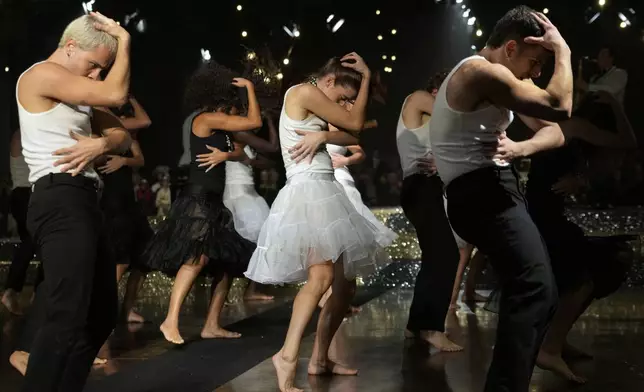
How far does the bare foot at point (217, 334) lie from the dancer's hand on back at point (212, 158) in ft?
3.04

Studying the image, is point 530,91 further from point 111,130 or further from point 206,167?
point 206,167

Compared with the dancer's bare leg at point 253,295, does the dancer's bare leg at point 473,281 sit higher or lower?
higher

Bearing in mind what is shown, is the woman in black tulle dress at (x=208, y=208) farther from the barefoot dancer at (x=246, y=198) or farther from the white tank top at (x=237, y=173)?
the white tank top at (x=237, y=173)

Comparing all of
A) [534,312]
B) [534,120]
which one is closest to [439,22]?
[534,120]

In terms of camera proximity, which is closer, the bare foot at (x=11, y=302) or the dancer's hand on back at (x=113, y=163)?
the dancer's hand on back at (x=113, y=163)

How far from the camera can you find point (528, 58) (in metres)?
2.73

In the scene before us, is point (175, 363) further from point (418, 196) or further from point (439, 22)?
point (439, 22)

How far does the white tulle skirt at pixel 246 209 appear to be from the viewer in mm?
5477

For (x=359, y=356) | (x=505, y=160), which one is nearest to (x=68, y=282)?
(x=505, y=160)

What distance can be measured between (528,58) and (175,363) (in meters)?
2.23

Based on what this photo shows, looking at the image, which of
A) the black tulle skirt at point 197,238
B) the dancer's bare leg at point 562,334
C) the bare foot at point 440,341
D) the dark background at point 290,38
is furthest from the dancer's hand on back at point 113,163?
the dark background at point 290,38

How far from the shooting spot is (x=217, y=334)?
476 centimetres

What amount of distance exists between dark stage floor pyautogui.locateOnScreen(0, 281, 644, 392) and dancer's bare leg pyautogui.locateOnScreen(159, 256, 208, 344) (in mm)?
75

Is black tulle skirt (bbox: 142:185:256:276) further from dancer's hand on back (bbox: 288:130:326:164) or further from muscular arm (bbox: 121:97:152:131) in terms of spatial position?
dancer's hand on back (bbox: 288:130:326:164)
